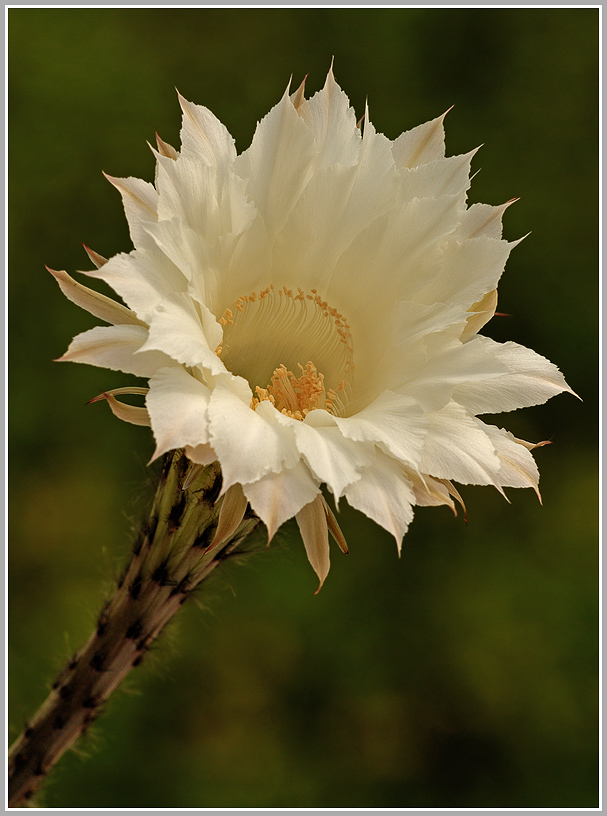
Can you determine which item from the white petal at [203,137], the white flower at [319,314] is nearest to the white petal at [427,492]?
the white flower at [319,314]

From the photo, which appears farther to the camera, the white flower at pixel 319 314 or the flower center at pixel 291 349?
the flower center at pixel 291 349

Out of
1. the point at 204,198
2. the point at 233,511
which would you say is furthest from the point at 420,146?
the point at 233,511

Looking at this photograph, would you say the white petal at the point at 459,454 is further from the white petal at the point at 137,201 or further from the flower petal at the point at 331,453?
the white petal at the point at 137,201

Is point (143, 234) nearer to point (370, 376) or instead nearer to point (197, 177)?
point (197, 177)

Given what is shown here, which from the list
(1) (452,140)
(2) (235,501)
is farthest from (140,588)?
(1) (452,140)

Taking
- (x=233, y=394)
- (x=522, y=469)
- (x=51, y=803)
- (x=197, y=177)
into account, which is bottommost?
(x=51, y=803)

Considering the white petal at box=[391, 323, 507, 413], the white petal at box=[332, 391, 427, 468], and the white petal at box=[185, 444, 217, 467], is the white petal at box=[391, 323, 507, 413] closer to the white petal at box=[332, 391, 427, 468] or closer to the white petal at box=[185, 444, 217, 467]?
the white petal at box=[332, 391, 427, 468]

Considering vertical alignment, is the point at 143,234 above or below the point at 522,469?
above
